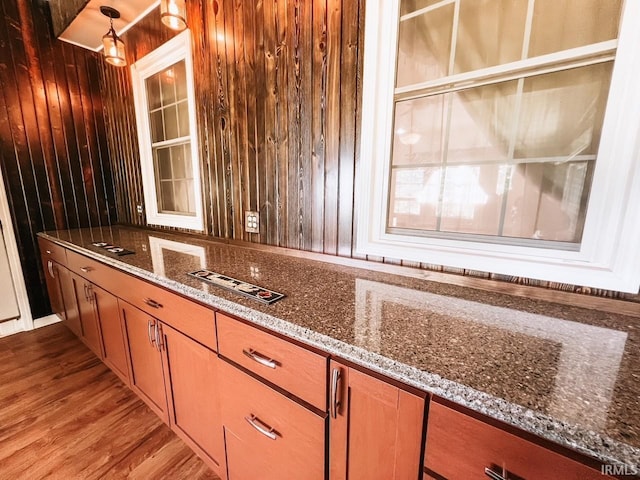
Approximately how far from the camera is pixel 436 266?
1056mm

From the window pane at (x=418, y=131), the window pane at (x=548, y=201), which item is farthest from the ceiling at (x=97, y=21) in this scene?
the window pane at (x=548, y=201)

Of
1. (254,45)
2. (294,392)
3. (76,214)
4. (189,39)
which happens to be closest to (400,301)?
(294,392)

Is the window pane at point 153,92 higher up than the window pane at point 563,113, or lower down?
higher up

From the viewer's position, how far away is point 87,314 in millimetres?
1821

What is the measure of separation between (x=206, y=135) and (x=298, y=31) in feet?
2.81

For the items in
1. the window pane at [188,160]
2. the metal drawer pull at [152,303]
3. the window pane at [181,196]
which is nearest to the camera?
the metal drawer pull at [152,303]

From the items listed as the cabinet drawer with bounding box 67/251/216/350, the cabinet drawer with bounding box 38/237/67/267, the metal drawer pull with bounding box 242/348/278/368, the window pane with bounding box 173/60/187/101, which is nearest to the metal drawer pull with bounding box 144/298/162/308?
the cabinet drawer with bounding box 67/251/216/350

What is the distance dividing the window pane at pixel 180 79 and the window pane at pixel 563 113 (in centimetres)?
203

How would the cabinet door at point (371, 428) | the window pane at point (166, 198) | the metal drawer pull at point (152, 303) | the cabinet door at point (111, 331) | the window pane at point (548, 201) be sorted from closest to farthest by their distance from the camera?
the cabinet door at point (371, 428), the window pane at point (548, 201), the metal drawer pull at point (152, 303), the cabinet door at point (111, 331), the window pane at point (166, 198)

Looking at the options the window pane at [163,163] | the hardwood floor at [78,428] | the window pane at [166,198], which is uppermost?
the window pane at [163,163]

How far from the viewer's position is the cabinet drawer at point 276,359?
0.71 m

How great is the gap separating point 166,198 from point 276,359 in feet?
6.64

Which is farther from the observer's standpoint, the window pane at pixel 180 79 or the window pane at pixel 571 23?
the window pane at pixel 180 79

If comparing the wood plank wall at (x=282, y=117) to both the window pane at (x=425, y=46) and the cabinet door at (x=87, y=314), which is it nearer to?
the window pane at (x=425, y=46)
